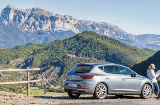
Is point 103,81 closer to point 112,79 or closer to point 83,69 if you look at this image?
point 112,79

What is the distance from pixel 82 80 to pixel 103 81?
3.04 ft

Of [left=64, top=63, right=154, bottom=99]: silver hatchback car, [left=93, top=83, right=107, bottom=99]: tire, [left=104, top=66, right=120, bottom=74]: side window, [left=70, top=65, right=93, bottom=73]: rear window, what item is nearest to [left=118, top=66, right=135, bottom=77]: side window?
[left=64, top=63, right=154, bottom=99]: silver hatchback car

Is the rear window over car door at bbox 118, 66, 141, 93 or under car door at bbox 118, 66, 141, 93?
over

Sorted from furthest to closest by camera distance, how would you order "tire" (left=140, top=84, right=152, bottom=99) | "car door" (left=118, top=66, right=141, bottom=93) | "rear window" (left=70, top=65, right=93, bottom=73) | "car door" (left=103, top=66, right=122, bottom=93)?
1. "tire" (left=140, top=84, right=152, bottom=99)
2. "car door" (left=118, top=66, right=141, bottom=93)
3. "car door" (left=103, top=66, right=122, bottom=93)
4. "rear window" (left=70, top=65, right=93, bottom=73)

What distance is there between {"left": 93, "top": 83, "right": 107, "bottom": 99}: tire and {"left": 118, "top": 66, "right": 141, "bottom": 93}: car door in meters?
1.03

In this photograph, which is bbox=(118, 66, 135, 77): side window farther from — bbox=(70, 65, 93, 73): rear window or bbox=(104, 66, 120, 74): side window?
bbox=(70, 65, 93, 73): rear window

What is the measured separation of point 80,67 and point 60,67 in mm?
160458

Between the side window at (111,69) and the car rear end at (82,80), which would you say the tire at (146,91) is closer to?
the side window at (111,69)

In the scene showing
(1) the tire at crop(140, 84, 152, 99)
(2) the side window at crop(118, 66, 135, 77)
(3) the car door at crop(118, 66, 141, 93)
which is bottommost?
(1) the tire at crop(140, 84, 152, 99)

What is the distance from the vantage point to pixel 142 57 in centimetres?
18050

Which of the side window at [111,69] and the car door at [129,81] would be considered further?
the car door at [129,81]

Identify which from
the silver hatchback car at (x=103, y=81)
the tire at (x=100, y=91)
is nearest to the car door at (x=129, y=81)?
the silver hatchback car at (x=103, y=81)

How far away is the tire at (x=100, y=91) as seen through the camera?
988cm

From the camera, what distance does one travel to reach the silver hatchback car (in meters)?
9.75
